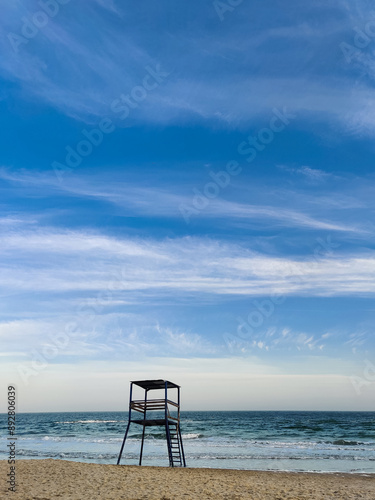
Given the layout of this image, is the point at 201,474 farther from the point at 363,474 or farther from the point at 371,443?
the point at 371,443

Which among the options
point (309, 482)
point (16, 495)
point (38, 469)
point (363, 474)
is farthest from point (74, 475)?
point (363, 474)

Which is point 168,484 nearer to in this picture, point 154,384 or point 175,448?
point 154,384

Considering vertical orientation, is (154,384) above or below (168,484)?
above

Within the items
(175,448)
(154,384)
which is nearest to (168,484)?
(154,384)

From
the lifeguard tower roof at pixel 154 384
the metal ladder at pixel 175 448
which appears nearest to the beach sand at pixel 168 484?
the metal ladder at pixel 175 448

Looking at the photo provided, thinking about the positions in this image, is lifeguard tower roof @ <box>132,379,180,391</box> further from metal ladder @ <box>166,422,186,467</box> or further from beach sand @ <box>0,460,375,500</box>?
beach sand @ <box>0,460,375,500</box>

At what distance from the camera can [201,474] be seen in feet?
62.5

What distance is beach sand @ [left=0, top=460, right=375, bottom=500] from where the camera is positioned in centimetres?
→ 1352

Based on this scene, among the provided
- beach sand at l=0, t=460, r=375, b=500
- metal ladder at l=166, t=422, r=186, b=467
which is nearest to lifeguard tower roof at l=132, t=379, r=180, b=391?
metal ladder at l=166, t=422, r=186, b=467

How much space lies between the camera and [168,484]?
15.7 meters

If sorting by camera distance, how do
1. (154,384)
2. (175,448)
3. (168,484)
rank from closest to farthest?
1. (168,484)
2. (154,384)
3. (175,448)

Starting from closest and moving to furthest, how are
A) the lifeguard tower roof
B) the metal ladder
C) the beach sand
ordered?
the beach sand < the lifeguard tower roof < the metal ladder

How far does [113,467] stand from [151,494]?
23.8 feet

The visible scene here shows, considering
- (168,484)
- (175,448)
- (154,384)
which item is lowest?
(175,448)
